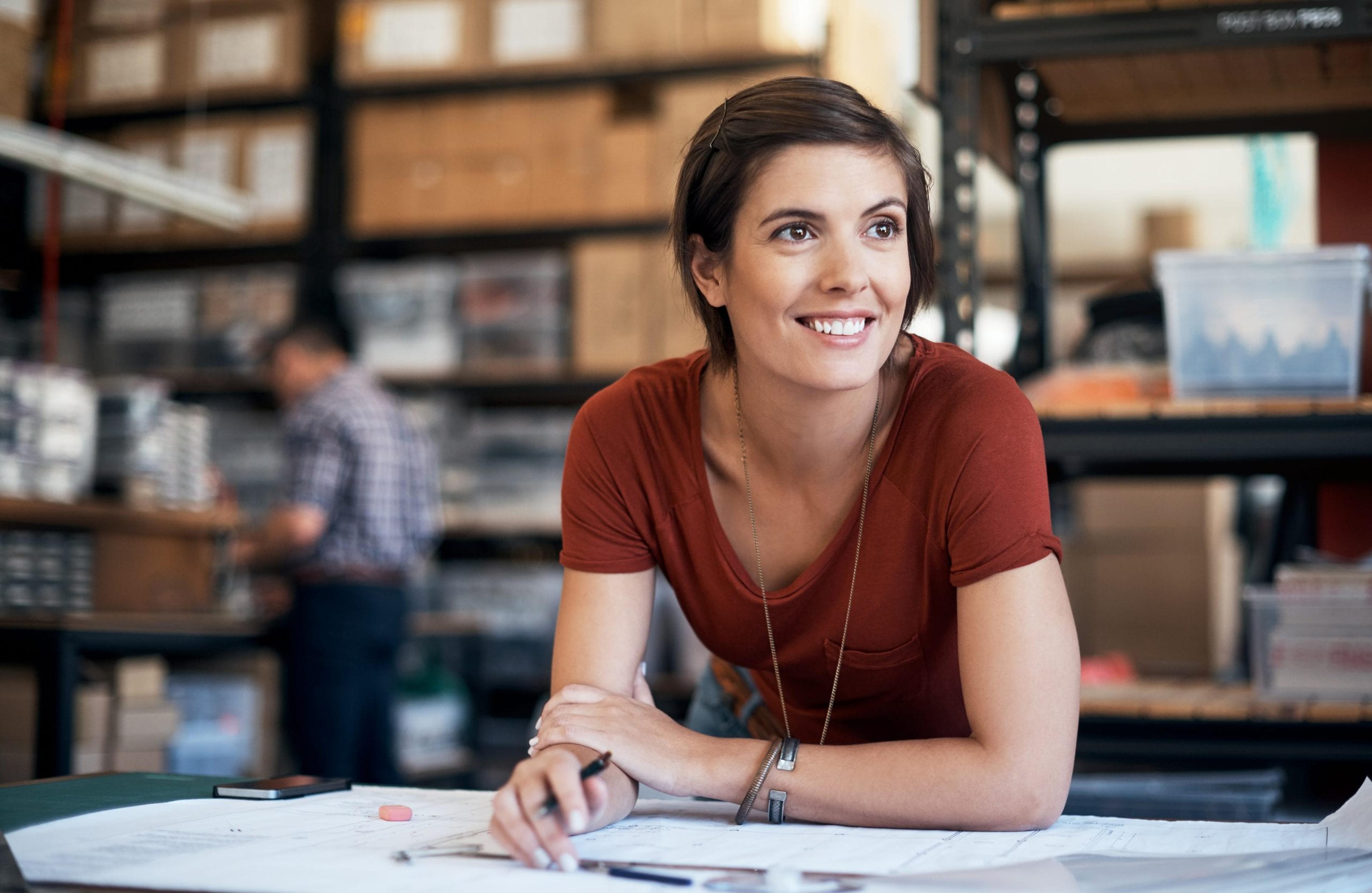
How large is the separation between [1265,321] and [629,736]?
97cm

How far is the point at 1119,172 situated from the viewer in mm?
6234

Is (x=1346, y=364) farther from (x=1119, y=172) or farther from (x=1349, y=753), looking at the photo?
(x=1119, y=172)

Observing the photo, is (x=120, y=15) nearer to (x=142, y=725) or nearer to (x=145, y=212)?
(x=145, y=212)

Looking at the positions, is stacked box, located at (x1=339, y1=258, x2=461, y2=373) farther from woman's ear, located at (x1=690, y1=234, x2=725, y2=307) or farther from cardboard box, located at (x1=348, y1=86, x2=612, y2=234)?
woman's ear, located at (x1=690, y1=234, x2=725, y2=307)

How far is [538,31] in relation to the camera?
4184mm

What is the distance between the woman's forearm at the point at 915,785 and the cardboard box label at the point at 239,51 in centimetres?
390

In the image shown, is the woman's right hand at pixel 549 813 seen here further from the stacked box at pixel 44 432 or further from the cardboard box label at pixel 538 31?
the cardboard box label at pixel 538 31

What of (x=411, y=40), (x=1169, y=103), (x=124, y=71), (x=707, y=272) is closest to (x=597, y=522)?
(x=707, y=272)

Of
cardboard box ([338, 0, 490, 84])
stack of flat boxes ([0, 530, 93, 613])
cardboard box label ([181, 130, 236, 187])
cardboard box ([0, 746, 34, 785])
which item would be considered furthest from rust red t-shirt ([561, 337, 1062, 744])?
cardboard box label ([181, 130, 236, 187])

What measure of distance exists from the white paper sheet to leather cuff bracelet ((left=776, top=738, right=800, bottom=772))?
0.15 ft

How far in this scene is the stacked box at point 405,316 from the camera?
4.25m

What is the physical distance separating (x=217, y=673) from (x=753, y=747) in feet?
8.45

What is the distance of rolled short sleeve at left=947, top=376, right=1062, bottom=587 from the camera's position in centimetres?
111

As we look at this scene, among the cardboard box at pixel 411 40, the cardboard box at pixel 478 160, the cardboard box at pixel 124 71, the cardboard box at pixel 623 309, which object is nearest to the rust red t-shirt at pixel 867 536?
the cardboard box at pixel 623 309
